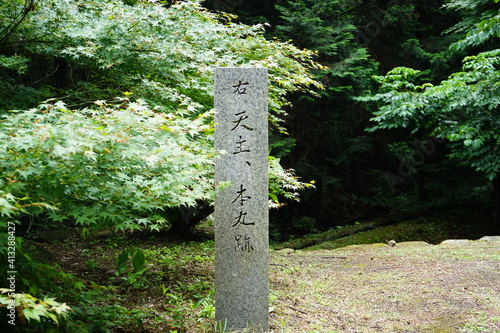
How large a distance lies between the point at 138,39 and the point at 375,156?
11.0m

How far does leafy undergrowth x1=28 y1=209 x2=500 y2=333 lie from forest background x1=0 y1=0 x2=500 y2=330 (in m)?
0.52

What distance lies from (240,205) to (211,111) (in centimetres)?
83

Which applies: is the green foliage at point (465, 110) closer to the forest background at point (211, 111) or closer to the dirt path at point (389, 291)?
the forest background at point (211, 111)

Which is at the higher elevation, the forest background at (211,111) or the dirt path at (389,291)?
the forest background at (211,111)

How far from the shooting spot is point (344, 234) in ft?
36.3

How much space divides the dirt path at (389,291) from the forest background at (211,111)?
118 centimetres

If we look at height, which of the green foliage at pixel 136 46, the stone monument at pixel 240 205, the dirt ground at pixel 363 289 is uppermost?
the green foliage at pixel 136 46

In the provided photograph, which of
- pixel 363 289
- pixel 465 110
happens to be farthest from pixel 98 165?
pixel 465 110

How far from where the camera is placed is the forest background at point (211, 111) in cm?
257

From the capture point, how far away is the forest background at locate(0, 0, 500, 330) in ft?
8.44

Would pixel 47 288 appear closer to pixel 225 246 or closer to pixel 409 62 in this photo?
pixel 225 246

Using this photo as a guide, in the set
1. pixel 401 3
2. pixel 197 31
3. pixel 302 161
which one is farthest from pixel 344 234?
pixel 197 31

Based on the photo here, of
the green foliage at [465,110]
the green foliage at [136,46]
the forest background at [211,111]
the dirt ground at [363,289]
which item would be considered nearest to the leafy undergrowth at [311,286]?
the dirt ground at [363,289]

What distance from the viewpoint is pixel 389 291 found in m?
4.82
